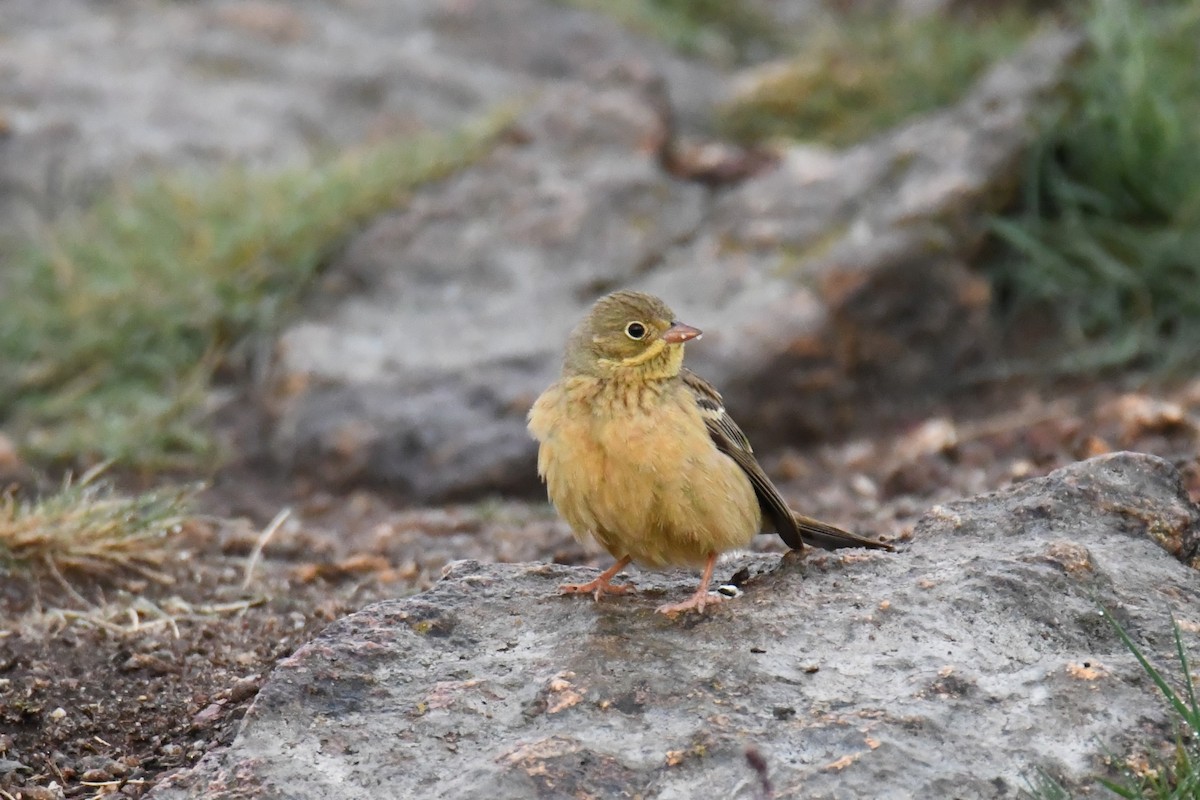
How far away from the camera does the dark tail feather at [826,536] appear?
475 cm

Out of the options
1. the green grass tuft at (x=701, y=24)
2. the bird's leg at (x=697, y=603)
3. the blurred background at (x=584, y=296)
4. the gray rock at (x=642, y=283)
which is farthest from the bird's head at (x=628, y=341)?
the green grass tuft at (x=701, y=24)

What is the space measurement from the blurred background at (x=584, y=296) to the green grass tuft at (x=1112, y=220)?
2 centimetres

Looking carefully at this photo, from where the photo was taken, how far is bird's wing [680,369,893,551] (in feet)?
15.3

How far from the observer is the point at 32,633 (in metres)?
4.95

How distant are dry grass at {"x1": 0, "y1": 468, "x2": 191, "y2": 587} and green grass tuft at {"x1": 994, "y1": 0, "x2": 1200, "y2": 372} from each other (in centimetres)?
461

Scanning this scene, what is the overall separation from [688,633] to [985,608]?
0.78 m

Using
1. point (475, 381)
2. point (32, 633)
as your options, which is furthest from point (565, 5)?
point (32, 633)

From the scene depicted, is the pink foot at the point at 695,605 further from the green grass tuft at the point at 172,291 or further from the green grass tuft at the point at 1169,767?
the green grass tuft at the point at 172,291

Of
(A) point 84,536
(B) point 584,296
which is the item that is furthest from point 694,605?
(B) point 584,296

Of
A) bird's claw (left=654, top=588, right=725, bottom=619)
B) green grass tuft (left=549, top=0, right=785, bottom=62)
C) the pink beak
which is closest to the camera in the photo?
bird's claw (left=654, top=588, right=725, bottom=619)

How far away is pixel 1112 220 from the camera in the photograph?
27.3 ft

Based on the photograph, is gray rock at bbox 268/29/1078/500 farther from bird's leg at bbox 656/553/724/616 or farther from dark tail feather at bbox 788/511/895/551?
bird's leg at bbox 656/553/724/616

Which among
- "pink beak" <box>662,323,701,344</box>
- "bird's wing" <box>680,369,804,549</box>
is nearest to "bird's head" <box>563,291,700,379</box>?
"pink beak" <box>662,323,701,344</box>

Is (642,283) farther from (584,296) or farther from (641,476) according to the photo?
(641,476)
